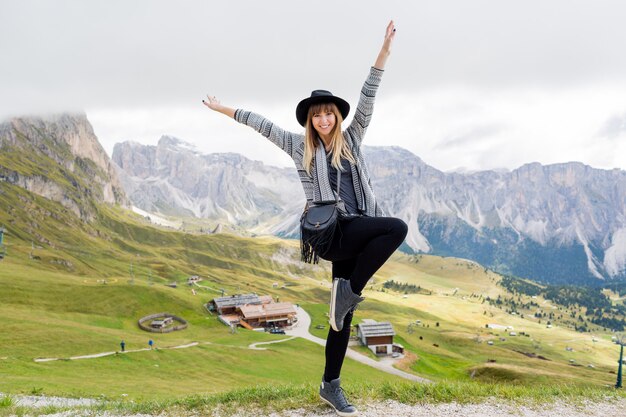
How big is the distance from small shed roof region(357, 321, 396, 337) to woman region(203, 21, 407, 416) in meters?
107

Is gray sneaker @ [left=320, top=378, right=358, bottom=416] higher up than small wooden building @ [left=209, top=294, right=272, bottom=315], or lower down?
higher up

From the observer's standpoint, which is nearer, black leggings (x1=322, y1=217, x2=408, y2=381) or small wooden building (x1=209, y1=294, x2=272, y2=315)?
black leggings (x1=322, y1=217, x2=408, y2=381)

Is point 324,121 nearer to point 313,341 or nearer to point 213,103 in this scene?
point 213,103

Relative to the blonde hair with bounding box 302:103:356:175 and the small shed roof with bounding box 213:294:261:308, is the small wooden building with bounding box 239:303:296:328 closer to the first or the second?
the small shed roof with bounding box 213:294:261:308

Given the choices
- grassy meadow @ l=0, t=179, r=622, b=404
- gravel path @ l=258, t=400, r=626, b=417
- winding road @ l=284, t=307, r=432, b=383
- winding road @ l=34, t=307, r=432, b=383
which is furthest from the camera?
winding road @ l=284, t=307, r=432, b=383

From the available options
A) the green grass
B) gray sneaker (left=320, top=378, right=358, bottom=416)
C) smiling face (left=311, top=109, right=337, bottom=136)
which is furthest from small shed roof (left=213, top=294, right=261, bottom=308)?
smiling face (left=311, top=109, right=337, bottom=136)

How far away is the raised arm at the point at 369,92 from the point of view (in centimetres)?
959

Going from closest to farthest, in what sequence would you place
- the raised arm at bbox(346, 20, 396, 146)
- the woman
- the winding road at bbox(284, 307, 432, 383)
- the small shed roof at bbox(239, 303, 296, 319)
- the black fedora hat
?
the woman
the black fedora hat
the raised arm at bbox(346, 20, 396, 146)
the winding road at bbox(284, 307, 432, 383)
the small shed roof at bbox(239, 303, 296, 319)

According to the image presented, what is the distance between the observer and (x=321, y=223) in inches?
334

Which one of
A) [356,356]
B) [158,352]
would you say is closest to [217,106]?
[158,352]

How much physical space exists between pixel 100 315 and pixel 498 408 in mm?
115730

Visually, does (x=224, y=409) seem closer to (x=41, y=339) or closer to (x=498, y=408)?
(x=498, y=408)

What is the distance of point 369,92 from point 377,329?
11000 centimetres

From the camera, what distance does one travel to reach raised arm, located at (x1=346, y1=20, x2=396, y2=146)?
9594mm
